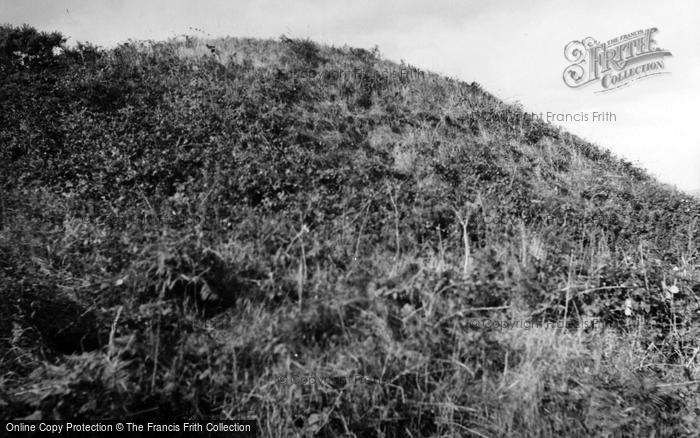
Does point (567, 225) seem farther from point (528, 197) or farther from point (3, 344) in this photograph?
point (3, 344)

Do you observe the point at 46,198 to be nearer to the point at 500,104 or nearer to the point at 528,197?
the point at 528,197

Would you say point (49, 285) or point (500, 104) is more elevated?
point (500, 104)

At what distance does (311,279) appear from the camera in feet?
13.9

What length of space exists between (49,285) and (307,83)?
7825 mm

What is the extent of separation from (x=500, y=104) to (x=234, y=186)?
32.5 ft

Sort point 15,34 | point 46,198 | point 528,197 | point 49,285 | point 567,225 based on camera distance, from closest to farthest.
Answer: point 49,285, point 46,198, point 567,225, point 528,197, point 15,34

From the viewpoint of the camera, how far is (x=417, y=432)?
11.2 ft

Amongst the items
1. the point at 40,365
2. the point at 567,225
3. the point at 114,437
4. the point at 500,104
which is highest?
the point at 500,104

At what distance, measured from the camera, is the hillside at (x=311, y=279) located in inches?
134

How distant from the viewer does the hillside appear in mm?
3416

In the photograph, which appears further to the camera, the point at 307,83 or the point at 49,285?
the point at 307,83

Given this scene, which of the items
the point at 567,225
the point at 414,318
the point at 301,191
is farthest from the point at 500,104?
the point at 414,318

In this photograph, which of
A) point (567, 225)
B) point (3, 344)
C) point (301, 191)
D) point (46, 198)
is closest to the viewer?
point (3, 344)

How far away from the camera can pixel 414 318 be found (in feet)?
12.4
